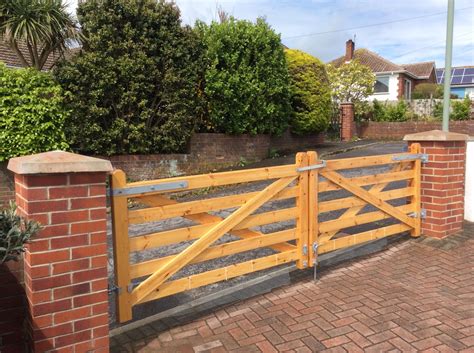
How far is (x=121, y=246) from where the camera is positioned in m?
3.02

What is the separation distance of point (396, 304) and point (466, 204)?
10.3 ft

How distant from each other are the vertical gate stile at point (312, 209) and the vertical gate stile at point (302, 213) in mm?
38

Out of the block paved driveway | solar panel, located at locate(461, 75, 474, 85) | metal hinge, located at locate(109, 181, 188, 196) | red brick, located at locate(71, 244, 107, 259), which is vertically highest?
solar panel, located at locate(461, 75, 474, 85)

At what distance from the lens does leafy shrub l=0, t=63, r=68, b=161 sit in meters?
7.65

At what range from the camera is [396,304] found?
359 cm

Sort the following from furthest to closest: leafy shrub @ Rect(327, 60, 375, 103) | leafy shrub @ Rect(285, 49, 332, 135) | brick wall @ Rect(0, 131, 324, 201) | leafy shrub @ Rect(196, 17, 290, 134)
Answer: leafy shrub @ Rect(327, 60, 375, 103), leafy shrub @ Rect(285, 49, 332, 135), leafy shrub @ Rect(196, 17, 290, 134), brick wall @ Rect(0, 131, 324, 201)

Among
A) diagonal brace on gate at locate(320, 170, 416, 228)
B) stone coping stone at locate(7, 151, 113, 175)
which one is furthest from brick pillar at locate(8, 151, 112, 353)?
diagonal brace on gate at locate(320, 170, 416, 228)

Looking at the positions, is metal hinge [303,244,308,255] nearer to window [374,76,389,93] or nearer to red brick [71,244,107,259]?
red brick [71,244,107,259]

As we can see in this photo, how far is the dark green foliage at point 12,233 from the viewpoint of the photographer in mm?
2146

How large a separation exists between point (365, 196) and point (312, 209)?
33.5 inches

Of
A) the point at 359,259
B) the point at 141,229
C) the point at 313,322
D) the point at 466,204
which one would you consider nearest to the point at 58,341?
the point at 313,322

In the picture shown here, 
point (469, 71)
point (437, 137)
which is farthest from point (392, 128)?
point (469, 71)

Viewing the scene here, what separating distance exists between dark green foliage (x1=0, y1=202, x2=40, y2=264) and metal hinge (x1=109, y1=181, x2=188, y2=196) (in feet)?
2.26

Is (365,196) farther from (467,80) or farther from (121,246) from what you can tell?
(467,80)
